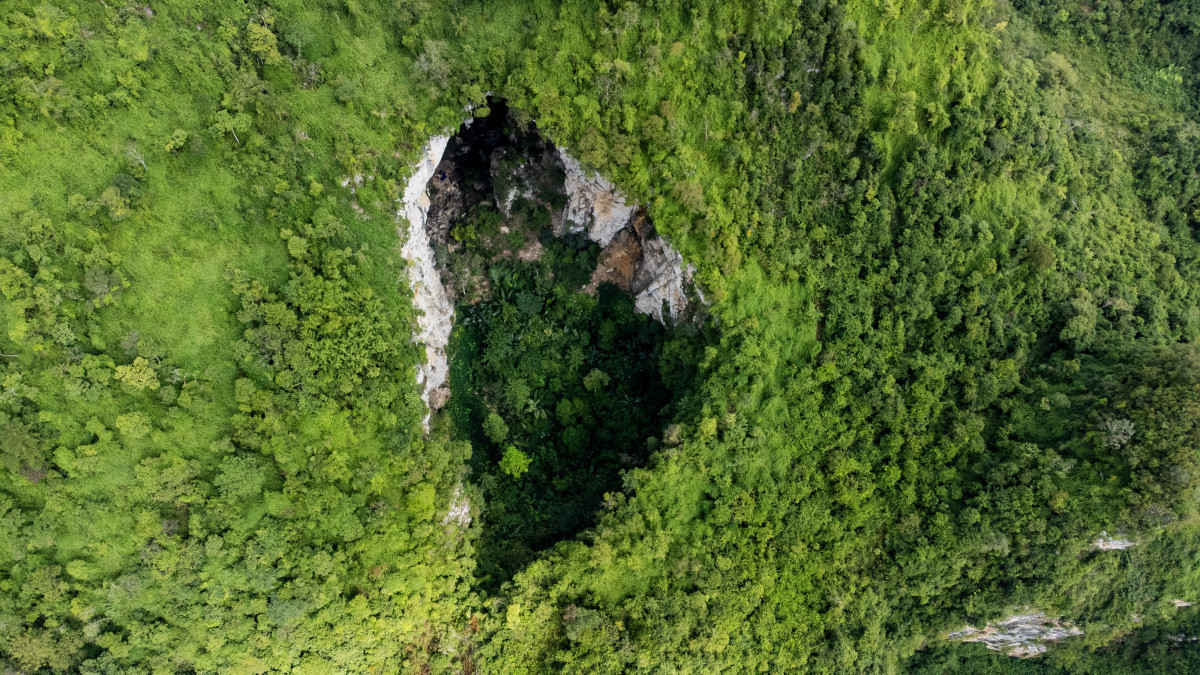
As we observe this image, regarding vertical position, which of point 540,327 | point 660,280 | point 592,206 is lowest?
point 660,280

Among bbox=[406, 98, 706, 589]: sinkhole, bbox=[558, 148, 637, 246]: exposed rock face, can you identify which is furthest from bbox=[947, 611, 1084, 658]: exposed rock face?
bbox=[558, 148, 637, 246]: exposed rock face

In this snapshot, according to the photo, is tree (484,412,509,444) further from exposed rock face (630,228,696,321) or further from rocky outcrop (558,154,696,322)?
exposed rock face (630,228,696,321)

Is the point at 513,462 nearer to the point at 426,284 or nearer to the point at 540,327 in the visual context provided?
the point at 540,327

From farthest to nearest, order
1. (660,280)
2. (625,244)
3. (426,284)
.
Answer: (625,244), (660,280), (426,284)

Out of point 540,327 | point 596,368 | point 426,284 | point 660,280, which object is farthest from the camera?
point 540,327

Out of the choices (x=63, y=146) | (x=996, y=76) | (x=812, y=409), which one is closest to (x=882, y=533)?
(x=812, y=409)

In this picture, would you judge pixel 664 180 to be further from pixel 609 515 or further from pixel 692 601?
pixel 692 601

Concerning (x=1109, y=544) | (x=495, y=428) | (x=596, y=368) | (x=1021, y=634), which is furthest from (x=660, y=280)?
(x=1021, y=634)
